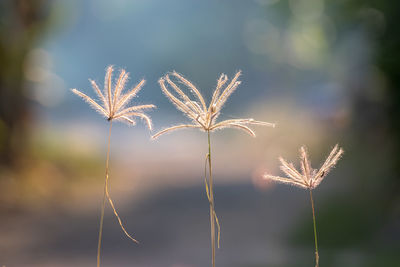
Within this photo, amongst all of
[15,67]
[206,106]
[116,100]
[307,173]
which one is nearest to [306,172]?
[307,173]

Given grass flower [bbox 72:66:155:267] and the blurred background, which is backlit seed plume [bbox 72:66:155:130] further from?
the blurred background

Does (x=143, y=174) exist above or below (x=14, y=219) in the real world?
above

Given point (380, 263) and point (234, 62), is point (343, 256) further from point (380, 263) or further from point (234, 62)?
point (234, 62)

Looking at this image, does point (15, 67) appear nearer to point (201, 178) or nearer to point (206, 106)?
point (201, 178)

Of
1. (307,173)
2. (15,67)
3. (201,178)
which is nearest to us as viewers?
(307,173)

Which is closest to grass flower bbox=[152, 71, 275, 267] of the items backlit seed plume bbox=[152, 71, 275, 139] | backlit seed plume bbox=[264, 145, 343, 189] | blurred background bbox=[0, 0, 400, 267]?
backlit seed plume bbox=[152, 71, 275, 139]

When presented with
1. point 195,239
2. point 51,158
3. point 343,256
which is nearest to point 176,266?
point 195,239

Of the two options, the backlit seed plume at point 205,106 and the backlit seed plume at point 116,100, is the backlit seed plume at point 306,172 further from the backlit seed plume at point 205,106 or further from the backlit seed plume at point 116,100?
the backlit seed plume at point 116,100

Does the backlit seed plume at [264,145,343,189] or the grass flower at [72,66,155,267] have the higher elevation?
the grass flower at [72,66,155,267]
